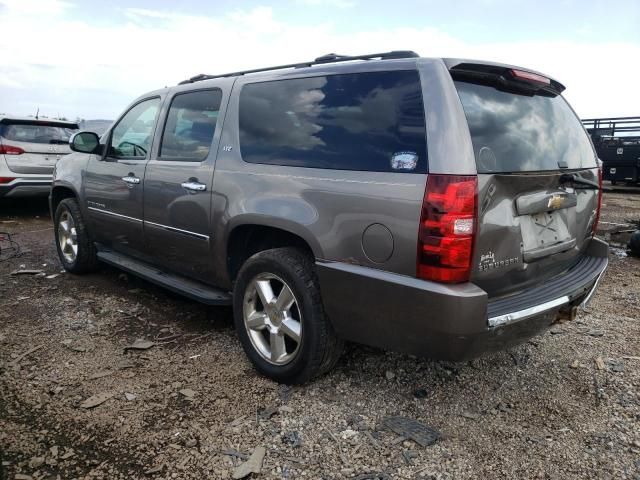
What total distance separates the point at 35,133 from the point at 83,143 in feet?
15.6

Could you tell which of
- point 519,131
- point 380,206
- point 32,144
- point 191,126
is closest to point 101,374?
point 191,126

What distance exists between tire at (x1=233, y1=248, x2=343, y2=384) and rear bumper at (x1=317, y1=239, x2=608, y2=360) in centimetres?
13

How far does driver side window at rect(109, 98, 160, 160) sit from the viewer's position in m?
4.12

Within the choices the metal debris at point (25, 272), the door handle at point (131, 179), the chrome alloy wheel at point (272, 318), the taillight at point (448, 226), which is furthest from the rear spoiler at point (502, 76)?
the metal debris at point (25, 272)

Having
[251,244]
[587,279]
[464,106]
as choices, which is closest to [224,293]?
[251,244]

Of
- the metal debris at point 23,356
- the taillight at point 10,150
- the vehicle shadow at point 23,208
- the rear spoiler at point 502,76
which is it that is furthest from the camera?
the vehicle shadow at point 23,208

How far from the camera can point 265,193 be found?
299 centimetres

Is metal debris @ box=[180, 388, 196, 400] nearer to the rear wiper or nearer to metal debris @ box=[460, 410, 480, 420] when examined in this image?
metal debris @ box=[460, 410, 480, 420]

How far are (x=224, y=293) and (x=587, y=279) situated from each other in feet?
7.53

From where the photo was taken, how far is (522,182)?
8.11 ft

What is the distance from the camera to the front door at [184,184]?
11.3 feet

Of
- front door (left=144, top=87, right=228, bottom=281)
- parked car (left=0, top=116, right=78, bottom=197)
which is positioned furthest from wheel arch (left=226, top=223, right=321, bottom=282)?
parked car (left=0, top=116, right=78, bottom=197)

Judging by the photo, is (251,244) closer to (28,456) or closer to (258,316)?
(258,316)

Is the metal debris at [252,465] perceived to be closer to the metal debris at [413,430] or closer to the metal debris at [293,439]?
the metal debris at [293,439]
